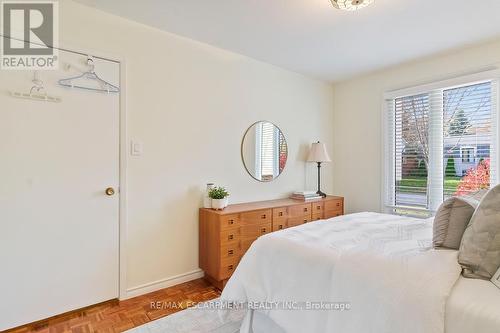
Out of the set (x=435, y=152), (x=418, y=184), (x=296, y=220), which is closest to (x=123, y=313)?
(x=296, y=220)

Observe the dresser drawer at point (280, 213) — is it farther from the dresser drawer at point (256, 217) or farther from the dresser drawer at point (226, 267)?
the dresser drawer at point (226, 267)

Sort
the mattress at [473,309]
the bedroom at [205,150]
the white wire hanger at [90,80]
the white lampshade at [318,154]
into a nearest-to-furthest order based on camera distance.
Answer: the mattress at [473,309]
the bedroom at [205,150]
the white wire hanger at [90,80]
the white lampshade at [318,154]

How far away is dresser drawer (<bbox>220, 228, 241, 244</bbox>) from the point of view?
243 centimetres

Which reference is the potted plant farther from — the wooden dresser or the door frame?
the door frame

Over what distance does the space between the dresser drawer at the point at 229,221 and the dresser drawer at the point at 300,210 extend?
2.38 ft

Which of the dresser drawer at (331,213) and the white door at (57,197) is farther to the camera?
the dresser drawer at (331,213)

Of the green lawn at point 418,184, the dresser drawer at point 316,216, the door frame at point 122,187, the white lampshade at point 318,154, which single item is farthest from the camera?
the white lampshade at point 318,154

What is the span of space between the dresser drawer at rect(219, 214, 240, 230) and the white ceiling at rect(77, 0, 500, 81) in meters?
1.76

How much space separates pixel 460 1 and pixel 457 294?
215 cm

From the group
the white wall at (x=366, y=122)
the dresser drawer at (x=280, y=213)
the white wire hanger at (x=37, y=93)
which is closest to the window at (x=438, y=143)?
the white wall at (x=366, y=122)

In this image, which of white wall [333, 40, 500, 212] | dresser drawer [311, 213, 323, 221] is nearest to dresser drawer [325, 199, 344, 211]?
dresser drawer [311, 213, 323, 221]

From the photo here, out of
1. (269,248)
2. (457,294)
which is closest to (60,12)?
(269,248)

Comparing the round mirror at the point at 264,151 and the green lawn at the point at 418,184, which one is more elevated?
the round mirror at the point at 264,151

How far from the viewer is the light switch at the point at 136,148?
2.32 m
